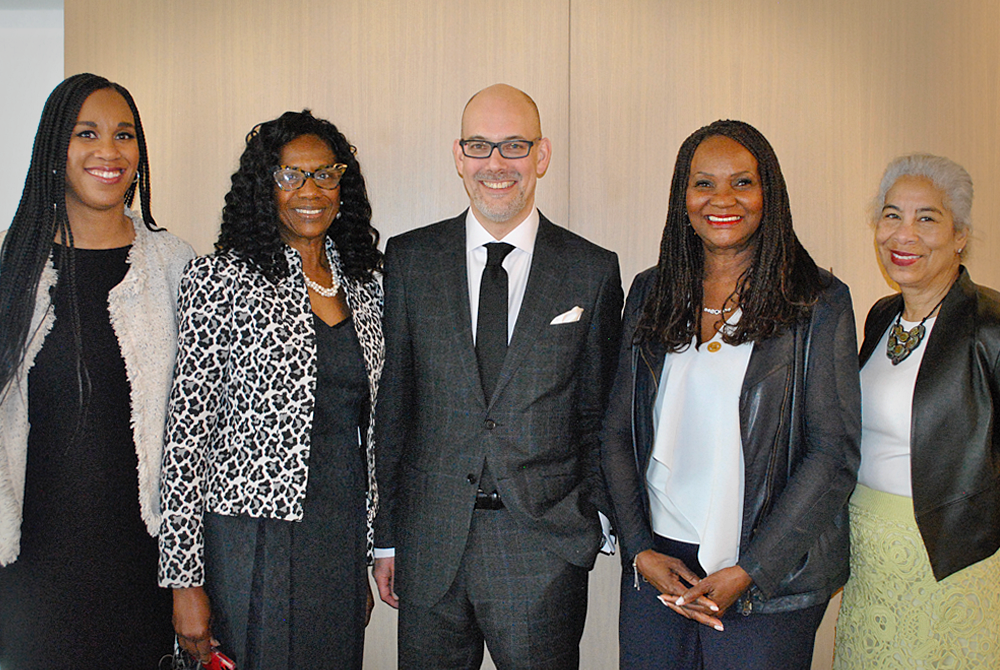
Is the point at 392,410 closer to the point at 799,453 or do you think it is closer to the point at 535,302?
the point at 535,302

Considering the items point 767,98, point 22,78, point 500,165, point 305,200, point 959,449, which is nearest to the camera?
point 959,449

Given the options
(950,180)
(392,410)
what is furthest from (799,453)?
(392,410)

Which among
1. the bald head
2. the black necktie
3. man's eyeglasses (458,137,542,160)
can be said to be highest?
the bald head

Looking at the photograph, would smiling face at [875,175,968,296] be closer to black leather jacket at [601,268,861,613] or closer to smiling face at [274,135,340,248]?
black leather jacket at [601,268,861,613]

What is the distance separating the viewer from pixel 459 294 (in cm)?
207

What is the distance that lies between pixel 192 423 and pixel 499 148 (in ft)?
3.77

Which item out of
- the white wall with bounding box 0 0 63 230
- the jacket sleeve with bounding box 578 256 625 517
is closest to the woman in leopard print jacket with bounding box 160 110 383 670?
the jacket sleeve with bounding box 578 256 625 517

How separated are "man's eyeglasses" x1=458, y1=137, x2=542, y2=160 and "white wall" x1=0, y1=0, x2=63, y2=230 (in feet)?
10.5

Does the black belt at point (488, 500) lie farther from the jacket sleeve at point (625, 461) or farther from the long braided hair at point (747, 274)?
the long braided hair at point (747, 274)

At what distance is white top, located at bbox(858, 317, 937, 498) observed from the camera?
199 cm

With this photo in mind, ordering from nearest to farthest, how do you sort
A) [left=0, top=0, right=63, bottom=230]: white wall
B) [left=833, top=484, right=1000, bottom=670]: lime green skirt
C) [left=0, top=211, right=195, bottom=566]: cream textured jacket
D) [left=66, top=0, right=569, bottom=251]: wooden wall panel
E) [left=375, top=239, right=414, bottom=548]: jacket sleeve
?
[left=0, top=211, right=195, bottom=566]: cream textured jacket
[left=833, top=484, right=1000, bottom=670]: lime green skirt
[left=375, top=239, right=414, bottom=548]: jacket sleeve
[left=66, top=0, right=569, bottom=251]: wooden wall panel
[left=0, top=0, right=63, bottom=230]: white wall

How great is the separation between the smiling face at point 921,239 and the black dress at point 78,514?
7.13 ft

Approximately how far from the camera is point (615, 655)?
3066 mm

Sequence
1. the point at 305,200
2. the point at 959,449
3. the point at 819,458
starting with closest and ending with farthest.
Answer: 1. the point at 819,458
2. the point at 959,449
3. the point at 305,200
